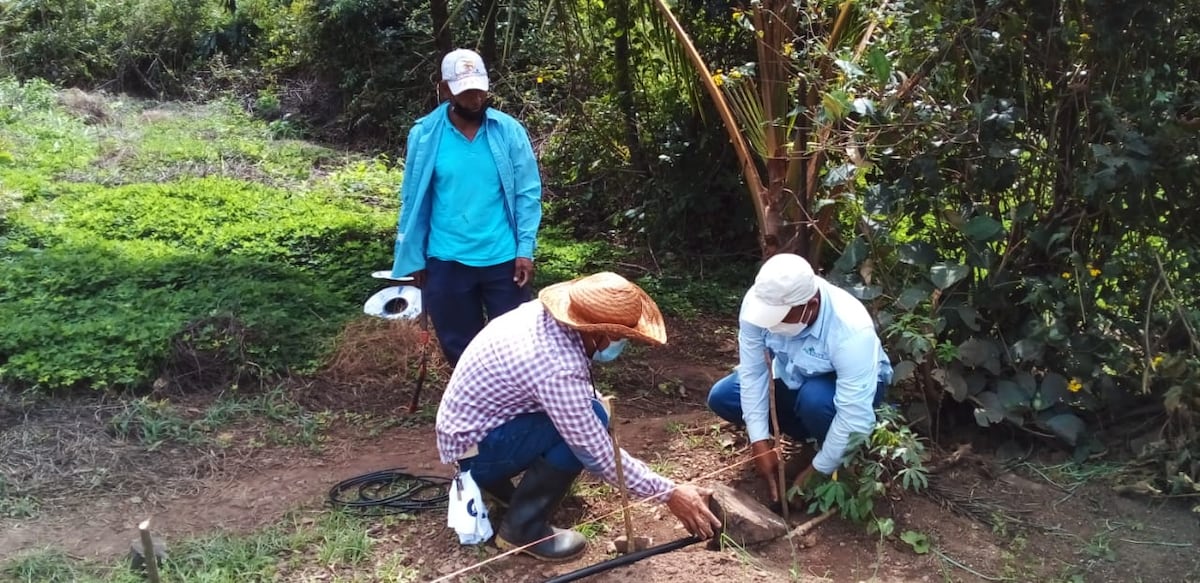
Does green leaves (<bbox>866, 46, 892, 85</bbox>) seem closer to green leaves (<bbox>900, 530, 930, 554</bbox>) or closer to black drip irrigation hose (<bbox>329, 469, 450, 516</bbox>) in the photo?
green leaves (<bbox>900, 530, 930, 554</bbox>)

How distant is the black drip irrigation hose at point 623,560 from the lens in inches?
113

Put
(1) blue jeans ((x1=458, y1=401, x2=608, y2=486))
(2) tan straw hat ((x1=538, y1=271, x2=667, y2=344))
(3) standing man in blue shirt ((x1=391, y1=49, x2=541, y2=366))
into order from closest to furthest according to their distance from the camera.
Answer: (2) tan straw hat ((x1=538, y1=271, x2=667, y2=344)) < (1) blue jeans ((x1=458, y1=401, x2=608, y2=486)) < (3) standing man in blue shirt ((x1=391, y1=49, x2=541, y2=366))

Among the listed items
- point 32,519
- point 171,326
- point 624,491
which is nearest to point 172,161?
point 171,326

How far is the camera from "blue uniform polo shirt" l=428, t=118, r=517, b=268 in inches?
147

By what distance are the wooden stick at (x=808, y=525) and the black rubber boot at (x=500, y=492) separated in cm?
92

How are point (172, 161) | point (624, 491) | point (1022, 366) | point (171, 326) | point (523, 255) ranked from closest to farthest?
1. point (624, 491)
2. point (1022, 366)
3. point (523, 255)
4. point (171, 326)
5. point (172, 161)

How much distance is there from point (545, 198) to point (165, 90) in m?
6.68

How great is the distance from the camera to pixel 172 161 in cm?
839

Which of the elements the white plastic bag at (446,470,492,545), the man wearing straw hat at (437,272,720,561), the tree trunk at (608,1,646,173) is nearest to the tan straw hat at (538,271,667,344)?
the man wearing straw hat at (437,272,720,561)

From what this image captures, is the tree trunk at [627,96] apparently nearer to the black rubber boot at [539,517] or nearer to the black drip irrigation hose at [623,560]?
the black rubber boot at [539,517]

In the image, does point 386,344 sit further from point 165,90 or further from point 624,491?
point 165,90

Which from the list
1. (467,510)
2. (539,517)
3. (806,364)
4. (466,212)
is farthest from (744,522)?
(466,212)

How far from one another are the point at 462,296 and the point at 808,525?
5.19 feet

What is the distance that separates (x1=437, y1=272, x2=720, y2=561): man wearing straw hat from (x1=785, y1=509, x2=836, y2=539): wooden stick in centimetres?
33
